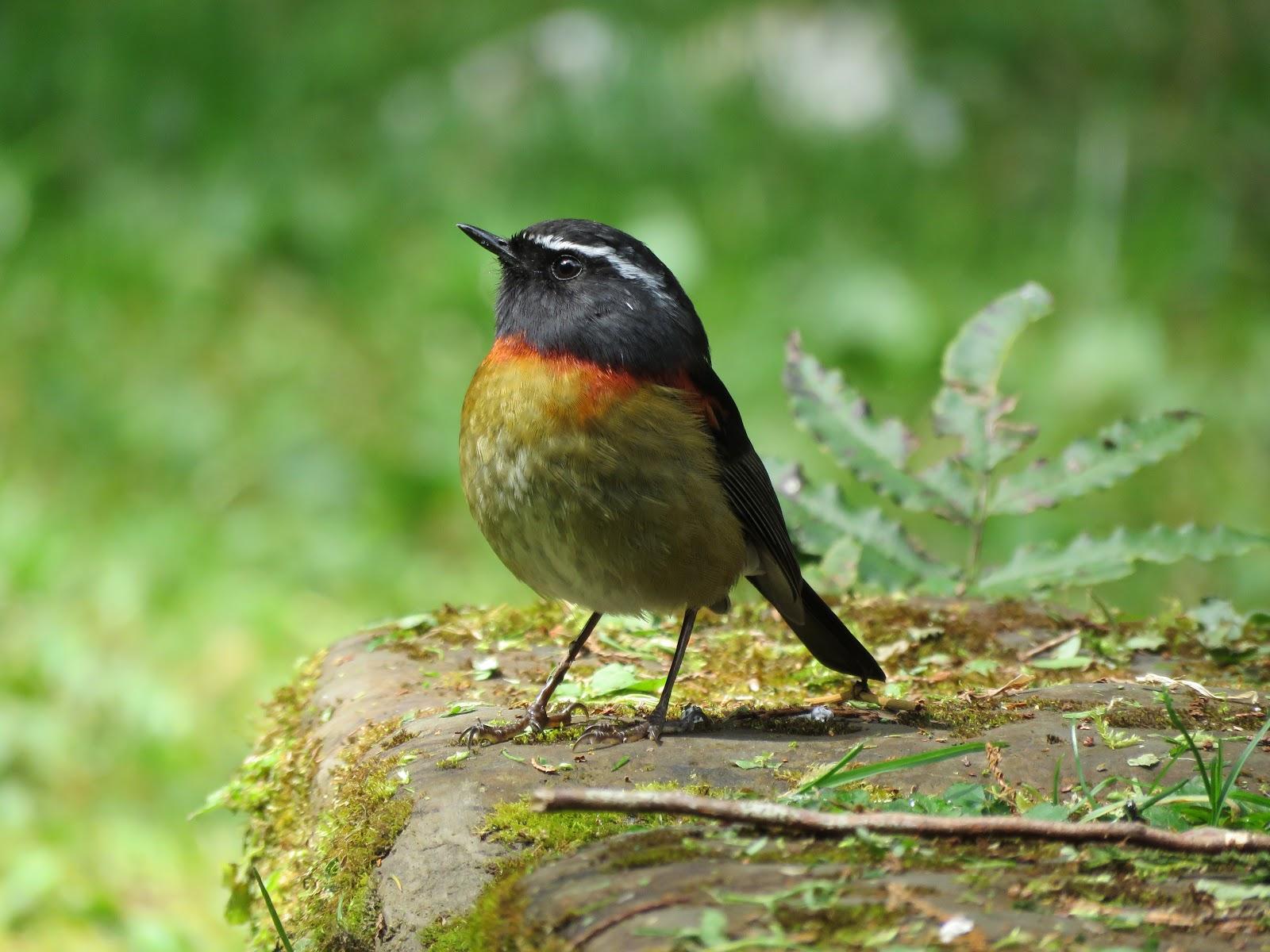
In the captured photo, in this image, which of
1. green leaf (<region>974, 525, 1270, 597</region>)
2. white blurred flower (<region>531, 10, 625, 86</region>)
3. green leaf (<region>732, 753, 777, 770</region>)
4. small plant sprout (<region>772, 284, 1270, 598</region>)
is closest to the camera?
green leaf (<region>732, 753, 777, 770</region>)

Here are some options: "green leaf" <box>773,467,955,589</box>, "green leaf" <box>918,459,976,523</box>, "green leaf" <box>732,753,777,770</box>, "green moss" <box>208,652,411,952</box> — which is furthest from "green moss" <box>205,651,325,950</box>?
"green leaf" <box>918,459,976,523</box>

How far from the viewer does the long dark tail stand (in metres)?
3.96

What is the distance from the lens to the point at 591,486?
3578mm

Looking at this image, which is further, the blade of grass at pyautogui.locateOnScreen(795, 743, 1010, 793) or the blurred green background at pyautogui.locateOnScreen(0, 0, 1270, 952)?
the blurred green background at pyautogui.locateOnScreen(0, 0, 1270, 952)

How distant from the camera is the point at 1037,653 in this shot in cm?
433

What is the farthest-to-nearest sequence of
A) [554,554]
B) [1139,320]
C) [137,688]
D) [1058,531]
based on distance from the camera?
[1139,320] < [1058,531] < [137,688] < [554,554]

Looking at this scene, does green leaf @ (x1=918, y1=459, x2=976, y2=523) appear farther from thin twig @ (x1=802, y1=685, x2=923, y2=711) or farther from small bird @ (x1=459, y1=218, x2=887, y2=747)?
thin twig @ (x1=802, y1=685, x2=923, y2=711)

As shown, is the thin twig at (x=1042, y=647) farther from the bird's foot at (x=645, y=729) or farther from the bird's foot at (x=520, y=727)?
the bird's foot at (x=520, y=727)

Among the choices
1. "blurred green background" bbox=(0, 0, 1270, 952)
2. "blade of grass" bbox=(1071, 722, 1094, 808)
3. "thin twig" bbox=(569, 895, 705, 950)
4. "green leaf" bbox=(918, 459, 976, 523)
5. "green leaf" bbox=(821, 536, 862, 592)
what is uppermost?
"blurred green background" bbox=(0, 0, 1270, 952)

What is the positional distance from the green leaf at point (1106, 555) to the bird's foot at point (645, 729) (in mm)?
1712

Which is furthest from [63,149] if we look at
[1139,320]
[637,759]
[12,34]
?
[637,759]

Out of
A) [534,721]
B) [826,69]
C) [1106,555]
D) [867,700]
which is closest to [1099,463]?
[1106,555]

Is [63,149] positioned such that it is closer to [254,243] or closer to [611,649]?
[254,243]

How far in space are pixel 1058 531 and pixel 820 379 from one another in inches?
114
